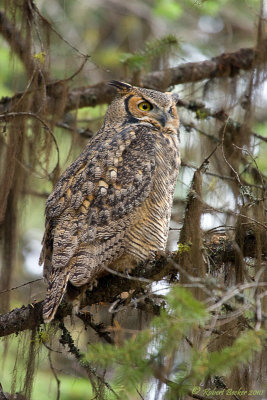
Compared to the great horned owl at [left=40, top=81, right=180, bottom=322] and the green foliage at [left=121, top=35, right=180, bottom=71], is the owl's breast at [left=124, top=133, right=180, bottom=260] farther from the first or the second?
the green foliage at [left=121, top=35, right=180, bottom=71]

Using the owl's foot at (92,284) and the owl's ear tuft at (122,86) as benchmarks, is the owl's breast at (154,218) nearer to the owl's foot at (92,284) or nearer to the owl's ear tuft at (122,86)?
the owl's foot at (92,284)

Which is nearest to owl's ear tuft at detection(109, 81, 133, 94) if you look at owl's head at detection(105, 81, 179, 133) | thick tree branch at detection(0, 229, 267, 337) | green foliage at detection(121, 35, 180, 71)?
owl's head at detection(105, 81, 179, 133)

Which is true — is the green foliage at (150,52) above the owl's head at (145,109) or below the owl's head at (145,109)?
above

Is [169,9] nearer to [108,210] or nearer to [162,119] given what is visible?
[162,119]

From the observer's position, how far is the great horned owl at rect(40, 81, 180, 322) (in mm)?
2932

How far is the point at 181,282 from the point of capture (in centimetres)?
241

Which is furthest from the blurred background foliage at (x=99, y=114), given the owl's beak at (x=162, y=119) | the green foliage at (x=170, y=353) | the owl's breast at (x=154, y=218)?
the green foliage at (x=170, y=353)

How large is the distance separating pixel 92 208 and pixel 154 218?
1.30 feet

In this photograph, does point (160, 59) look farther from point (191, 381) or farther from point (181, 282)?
point (191, 381)

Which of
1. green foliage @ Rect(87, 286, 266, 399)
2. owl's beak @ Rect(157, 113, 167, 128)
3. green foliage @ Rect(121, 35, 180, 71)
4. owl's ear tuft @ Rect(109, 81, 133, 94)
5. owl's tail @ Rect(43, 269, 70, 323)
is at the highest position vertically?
green foliage @ Rect(121, 35, 180, 71)

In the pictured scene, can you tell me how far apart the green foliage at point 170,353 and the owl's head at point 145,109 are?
2.19 meters

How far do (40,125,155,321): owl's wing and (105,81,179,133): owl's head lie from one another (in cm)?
39

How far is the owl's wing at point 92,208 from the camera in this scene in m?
2.91

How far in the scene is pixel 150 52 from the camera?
4242 millimetres
